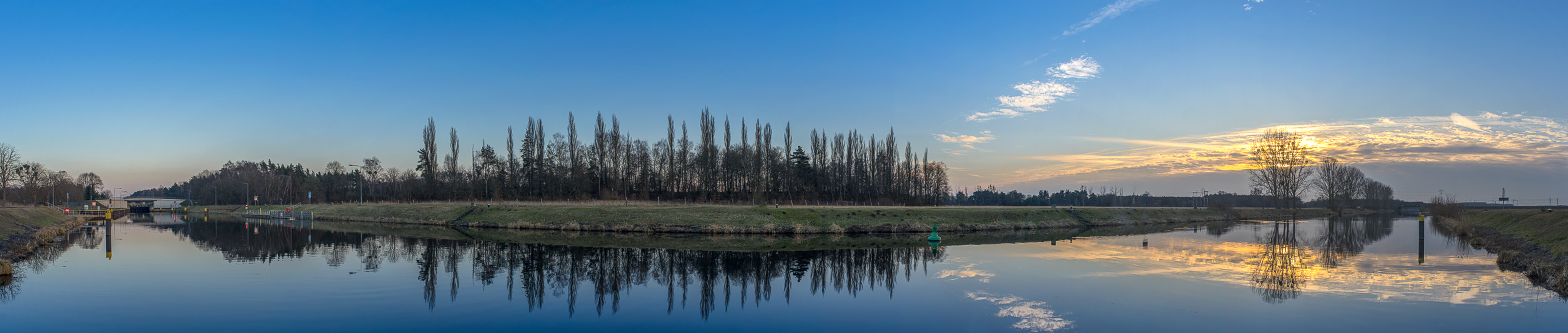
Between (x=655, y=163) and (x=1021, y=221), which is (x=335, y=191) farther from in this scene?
(x=1021, y=221)

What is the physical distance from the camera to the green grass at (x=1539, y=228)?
18098 mm

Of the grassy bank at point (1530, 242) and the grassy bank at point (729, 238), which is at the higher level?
Answer: the grassy bank at point (1530, 242)

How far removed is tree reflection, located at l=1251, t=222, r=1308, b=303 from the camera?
40.1ft

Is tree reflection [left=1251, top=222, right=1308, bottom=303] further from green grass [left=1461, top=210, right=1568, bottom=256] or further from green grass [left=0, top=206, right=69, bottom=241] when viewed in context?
green grass [left=0, top=206, right=69, bottom=241]

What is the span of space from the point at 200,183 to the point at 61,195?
57.9 metres

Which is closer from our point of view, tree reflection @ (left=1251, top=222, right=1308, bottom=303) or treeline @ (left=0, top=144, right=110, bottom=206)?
tree reflection @ (left=1251, top=222, right=1308, bottom=303)

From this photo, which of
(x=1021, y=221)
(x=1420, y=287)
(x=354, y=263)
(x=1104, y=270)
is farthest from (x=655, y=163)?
(x=1420, y=287)

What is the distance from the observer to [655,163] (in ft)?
249

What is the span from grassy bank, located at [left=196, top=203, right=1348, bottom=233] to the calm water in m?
9.93

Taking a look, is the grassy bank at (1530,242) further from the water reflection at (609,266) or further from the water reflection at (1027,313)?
the water reflection at (609,266)

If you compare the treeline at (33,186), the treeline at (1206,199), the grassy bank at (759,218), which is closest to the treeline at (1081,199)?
the treeline at (1206,199)

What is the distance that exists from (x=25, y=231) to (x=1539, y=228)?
57.4 m

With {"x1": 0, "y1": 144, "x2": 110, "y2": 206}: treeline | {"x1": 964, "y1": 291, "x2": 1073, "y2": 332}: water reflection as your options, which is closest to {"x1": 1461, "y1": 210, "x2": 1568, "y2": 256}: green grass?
{"x1": 964, "y1": 291, "x2": 1073, "y2": 332}: water reflection

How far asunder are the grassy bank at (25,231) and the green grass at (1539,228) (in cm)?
3927
